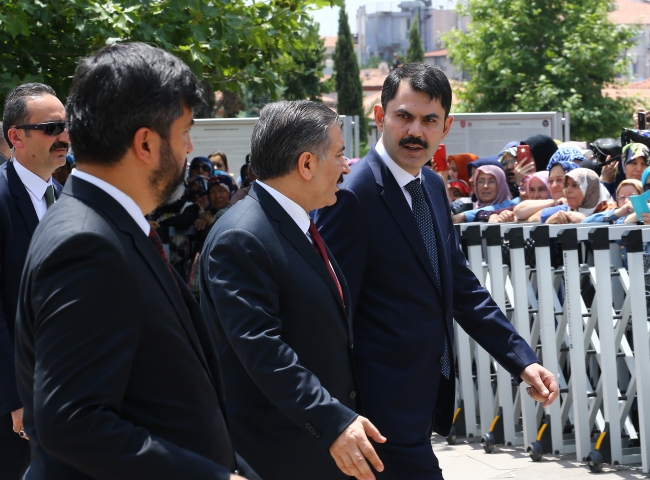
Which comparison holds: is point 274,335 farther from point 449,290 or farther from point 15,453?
point 15,453

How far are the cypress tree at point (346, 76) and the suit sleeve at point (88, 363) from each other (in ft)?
207

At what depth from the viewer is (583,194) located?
6812mm

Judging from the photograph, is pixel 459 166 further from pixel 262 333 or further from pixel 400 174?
pixel 262 333

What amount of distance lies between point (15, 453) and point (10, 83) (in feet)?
14.0

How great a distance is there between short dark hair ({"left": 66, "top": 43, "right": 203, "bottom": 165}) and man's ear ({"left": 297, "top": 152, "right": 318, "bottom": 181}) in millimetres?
1023

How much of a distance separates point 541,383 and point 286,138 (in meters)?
1.38

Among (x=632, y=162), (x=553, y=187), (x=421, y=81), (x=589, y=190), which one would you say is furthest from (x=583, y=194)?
(x=421, y=81)

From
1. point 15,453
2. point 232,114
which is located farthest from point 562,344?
point 232,114

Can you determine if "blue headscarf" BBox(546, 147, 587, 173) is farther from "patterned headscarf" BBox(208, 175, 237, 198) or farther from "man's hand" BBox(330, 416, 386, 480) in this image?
"man's hand" BBox(330, 416, 386, 480)

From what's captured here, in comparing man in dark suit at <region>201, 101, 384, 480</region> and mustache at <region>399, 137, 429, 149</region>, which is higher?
mustache at <region>399, 137, 429, 149</region>

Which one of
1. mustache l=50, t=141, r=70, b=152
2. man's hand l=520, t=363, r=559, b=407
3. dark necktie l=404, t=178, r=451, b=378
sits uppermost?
mustache l=50, t=141, r=70, b=152

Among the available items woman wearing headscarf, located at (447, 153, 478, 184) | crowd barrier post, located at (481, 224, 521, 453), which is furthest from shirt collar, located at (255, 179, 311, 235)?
woman wearing headscarf, located at (447, 153, 478, 184)

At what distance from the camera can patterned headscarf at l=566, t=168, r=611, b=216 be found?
22.1ft

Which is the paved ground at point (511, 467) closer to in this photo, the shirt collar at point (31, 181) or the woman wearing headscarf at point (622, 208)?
the woman wearing headscarf at point (622, 208)
